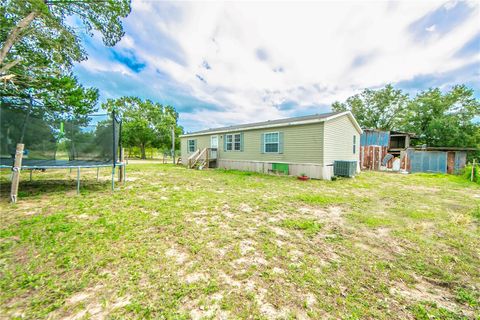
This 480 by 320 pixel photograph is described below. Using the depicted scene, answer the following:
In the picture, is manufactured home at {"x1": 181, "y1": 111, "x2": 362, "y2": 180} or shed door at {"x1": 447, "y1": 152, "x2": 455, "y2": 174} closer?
manufactured home at {"x1": 181, "y1": 111, "x2": 362, "y2": 180}

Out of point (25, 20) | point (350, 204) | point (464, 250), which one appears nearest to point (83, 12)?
point (25, 20)

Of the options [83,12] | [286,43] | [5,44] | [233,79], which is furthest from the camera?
[233,79]

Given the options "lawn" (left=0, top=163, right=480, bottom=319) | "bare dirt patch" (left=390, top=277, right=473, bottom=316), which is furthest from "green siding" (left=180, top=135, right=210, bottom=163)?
"bare dirt patch" (left=390, top=277, right=473, bottom=316)

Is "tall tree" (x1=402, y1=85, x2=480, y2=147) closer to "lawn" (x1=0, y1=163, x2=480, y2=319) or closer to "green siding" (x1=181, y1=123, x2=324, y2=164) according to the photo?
"green siding" (x1=181, y1=123, x2=324, y2=164)

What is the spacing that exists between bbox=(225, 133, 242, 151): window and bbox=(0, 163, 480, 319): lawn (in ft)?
26.2

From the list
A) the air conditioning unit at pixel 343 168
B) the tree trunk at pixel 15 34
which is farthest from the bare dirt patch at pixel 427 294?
the tree trunk at pixel 15 34

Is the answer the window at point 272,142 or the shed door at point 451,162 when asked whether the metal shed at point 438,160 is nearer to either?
the shed door at point 451,162

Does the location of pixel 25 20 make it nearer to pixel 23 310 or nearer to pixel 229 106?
pixel 23 310

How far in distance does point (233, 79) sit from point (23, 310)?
17719 mm

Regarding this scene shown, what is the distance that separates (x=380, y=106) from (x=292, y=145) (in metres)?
24.7

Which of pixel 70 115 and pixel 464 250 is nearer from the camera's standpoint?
pixel 464 250

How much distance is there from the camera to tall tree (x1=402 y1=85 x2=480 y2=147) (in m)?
17.6

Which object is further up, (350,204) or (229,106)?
(229,106)

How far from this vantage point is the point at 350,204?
460cm
